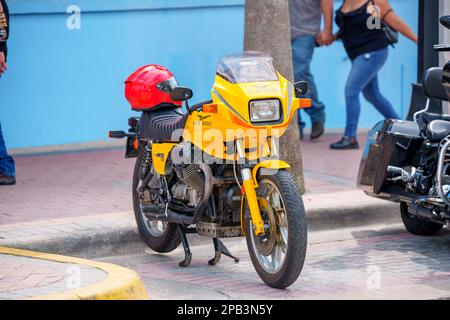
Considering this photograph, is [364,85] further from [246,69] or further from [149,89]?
[246,69]

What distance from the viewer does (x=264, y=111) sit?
657 cm

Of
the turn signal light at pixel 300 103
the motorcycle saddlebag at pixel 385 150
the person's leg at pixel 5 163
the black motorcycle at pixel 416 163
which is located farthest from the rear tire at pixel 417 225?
the person's leg at pixel 5 163

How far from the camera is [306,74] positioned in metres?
11.8

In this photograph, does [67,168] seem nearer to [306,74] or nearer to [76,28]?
[76,28]

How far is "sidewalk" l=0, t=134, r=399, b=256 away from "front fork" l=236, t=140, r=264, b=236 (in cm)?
156

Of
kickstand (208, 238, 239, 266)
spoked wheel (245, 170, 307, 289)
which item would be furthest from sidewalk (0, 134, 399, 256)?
spoked wheel (245, 170, 307, 289)

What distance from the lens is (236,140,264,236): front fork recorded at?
21.8 feet

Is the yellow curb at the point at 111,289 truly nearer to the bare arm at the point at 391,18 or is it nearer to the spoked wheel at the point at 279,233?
the spoked wheel at the point at 279,233

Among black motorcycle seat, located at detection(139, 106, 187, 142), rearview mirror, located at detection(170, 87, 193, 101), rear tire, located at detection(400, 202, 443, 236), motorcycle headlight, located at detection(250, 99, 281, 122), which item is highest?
rearview mirror, located at detection(170, 87, 193, 101)

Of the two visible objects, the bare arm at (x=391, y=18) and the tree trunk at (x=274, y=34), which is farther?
the bare arm at (x=391, y=18)

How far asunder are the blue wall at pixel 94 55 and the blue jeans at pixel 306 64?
65cm

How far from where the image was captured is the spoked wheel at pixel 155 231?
760 cm

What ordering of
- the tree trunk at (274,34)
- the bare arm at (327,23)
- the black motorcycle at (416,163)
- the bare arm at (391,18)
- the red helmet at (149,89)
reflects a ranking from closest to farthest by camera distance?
the black motorcycle at (416,163)
the red helmet at (149,89)
the tree trunk at (274,34)
the bare arm at (391,18)
the bare arm at (327,23)

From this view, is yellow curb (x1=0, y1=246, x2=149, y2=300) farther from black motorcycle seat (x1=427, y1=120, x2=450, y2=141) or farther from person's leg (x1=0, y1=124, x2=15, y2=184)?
person's leg (x1=0, y1=124, x2=15, y2=184)
